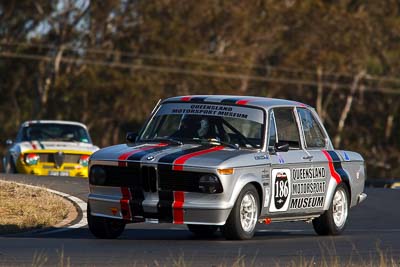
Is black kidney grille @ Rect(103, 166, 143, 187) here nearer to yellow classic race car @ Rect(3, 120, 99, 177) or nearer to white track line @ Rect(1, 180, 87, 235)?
white track line @ Rect(1, 180, 87, 235)

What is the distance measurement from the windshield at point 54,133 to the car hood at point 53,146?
0.44 m

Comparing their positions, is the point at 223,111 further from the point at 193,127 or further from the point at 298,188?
the point at 298,188

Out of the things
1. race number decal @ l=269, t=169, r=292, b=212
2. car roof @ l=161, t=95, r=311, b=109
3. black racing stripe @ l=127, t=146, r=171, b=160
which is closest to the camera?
black racing stripe @ l=127, t=146, r=171, b=160

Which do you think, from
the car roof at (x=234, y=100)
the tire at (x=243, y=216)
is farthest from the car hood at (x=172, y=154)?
the car roof at (x=234, y=100)

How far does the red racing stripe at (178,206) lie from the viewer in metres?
12.2

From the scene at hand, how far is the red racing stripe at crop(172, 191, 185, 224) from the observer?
40.0 ft

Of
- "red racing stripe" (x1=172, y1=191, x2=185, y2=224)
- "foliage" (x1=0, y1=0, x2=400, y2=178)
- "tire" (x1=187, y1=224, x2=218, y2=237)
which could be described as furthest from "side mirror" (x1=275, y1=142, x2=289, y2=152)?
"foliage" (x1=0, y1=0, x2=400, y2=178)

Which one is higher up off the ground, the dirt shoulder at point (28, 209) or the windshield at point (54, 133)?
the dirt shoulder at point (28, 209)

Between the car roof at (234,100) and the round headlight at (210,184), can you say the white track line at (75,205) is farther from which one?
the round headlight at (210,184)

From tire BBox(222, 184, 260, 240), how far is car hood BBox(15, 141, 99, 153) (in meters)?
14.0

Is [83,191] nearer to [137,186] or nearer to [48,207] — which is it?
[48,207]

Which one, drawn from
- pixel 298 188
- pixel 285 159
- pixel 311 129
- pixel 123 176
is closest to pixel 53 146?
pixel 311 129

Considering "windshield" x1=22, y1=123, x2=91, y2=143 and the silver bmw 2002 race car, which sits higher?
the silver bmw 2002 race car

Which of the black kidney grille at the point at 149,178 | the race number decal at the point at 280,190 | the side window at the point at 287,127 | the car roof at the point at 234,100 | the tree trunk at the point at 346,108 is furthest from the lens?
the tree trunk at the point at 346,108
